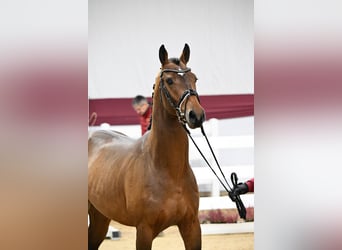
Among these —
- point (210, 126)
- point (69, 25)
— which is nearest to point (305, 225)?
point (69, 25)

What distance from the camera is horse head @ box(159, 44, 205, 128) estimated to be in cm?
93

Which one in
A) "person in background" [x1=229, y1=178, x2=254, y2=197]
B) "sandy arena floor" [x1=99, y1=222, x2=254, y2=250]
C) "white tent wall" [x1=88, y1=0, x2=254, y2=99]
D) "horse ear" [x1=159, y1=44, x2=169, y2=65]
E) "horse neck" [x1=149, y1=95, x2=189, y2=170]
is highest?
"white tent wall" [x1=88, y1=0, x2=254, y2=99]

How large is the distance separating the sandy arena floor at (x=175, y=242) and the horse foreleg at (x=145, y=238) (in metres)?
0.65

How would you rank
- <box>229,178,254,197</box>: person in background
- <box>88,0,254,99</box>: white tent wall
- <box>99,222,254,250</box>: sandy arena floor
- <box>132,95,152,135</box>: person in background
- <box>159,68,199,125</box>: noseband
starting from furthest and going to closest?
1. <box>88,0,254,99</box>: white tent wall
2. <box>132,95,152,135</box>: person in background
3. <box>99,222,254,250</box>: sandy arena floor
4. <box>159,68,199,125</box>: noseband
5. <box>229,178,254,197</box>: person in background

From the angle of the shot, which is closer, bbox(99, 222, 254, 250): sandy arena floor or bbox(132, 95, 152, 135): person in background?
bbox(99, 222, 254, 250): sandy arena floor

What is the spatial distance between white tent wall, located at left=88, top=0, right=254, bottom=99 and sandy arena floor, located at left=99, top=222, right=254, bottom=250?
65 centimetres

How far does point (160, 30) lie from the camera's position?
212 centimetres

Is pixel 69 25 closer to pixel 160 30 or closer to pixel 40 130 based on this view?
pixel 40 130

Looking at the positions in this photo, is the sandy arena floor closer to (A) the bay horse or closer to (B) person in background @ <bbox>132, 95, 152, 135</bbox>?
(B) person in background @ <bbox>132, 95, 152, 135</bbox>

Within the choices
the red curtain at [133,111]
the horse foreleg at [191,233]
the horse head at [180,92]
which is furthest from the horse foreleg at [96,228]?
the red curtain at [133,111]

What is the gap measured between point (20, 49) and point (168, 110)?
2.10 feet

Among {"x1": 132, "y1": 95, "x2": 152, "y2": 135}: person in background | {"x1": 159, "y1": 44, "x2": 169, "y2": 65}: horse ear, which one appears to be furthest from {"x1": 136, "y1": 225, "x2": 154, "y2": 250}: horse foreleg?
{"x1": 132, "y1": 95, "x2": 152, "y2": 135}: person in background

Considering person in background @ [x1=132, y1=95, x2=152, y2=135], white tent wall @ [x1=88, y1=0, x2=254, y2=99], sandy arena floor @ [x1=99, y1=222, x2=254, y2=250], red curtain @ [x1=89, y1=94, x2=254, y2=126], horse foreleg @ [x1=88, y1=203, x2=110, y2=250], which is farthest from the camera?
red curtain @ [x1=89, y1=94, x2=254, y2=126]

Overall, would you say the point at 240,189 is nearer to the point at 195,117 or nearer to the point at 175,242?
the point at 195,117
